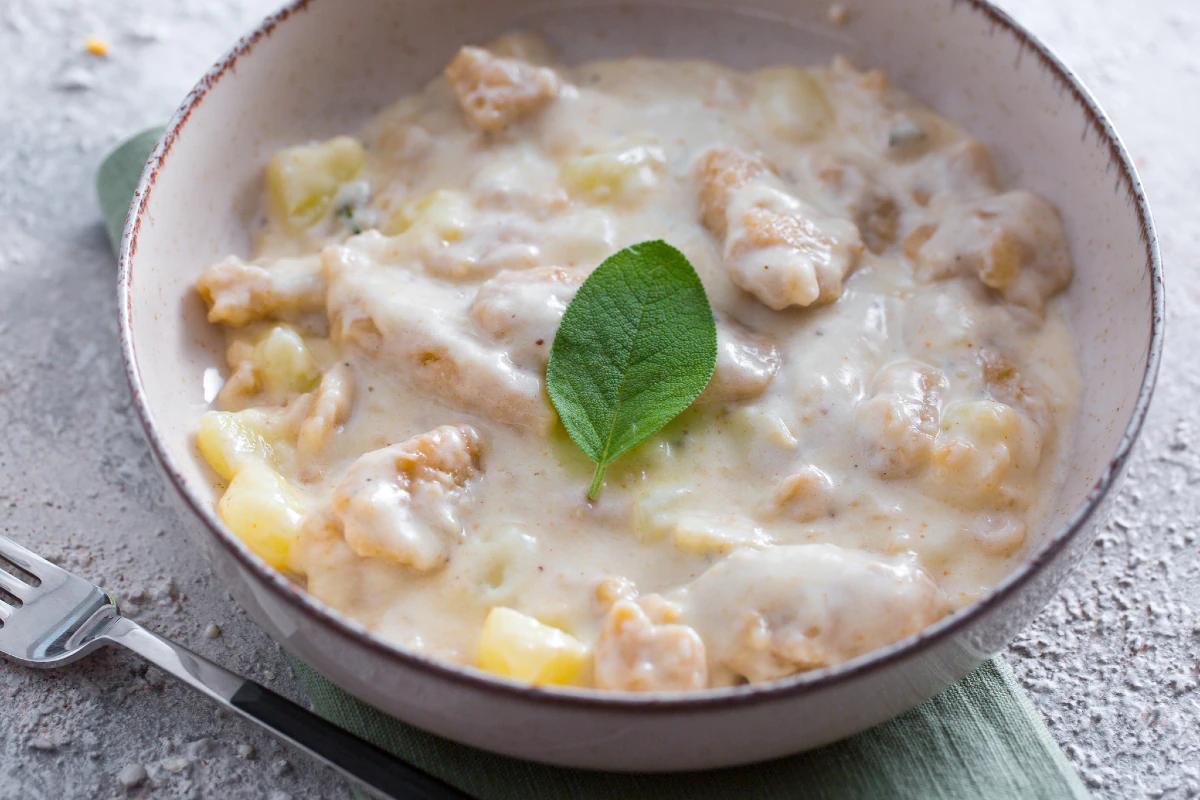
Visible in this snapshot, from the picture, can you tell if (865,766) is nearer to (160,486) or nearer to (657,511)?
(657,511)

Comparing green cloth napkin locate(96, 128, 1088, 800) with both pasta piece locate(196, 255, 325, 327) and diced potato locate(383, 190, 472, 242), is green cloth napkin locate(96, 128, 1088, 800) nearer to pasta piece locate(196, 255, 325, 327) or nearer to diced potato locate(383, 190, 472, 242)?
pasta piece locate(196, 255, 325, 327)

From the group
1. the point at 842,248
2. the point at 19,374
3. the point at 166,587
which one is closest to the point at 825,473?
the point at 842,248

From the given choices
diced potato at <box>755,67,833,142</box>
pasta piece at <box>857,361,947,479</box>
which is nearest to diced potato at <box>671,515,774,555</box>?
pasta piece at <box>857,361,947,479</box>

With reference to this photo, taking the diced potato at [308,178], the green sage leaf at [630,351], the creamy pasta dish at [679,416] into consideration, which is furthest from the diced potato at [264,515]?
the diced potato at [308,178]

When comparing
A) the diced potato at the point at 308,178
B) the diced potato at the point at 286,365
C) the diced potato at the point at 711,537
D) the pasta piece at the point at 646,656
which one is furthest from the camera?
the diced potato at the point at 308,178

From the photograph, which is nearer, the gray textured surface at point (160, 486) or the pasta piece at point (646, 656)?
the pasta piece at point (646, 656)

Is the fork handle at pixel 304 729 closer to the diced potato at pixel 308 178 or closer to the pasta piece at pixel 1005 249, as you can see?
the diced potato at pixel 308 178

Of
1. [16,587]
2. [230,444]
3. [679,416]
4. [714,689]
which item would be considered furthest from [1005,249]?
[16,587]
